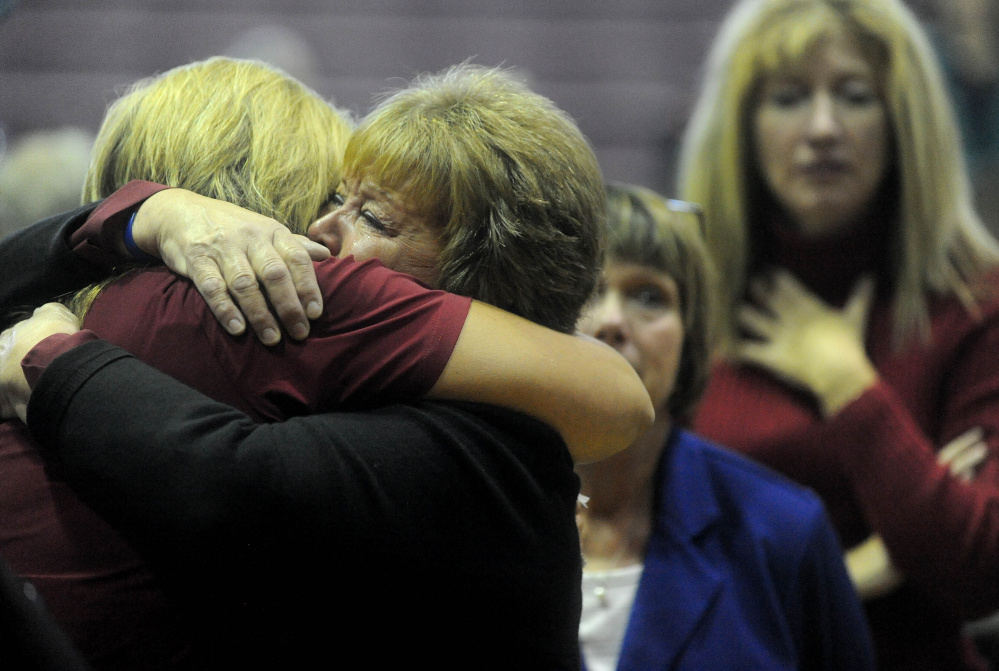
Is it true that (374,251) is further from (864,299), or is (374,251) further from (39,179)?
(864,299)

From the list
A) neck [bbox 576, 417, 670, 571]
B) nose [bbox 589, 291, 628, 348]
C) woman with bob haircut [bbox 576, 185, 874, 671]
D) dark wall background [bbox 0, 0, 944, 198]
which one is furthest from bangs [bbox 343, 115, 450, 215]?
dark wall background [bbox 0, 0, 944, 198]

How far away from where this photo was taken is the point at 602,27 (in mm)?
5598

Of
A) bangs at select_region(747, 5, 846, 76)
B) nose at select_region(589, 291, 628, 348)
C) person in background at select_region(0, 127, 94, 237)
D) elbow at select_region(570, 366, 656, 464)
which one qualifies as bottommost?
nose at select_region(589, 291, 628, 348)

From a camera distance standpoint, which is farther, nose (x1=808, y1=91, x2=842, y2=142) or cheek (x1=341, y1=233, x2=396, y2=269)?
nose (x1=808, y1=91, x2=842, y2=142)

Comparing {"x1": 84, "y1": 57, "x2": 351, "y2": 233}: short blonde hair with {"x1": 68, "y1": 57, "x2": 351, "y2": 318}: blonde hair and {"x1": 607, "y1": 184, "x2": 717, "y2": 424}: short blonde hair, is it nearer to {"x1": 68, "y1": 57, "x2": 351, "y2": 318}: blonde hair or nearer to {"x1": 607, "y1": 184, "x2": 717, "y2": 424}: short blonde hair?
{"x1": 68, "y1": 57, "x2": 351, "y2": 318}: blonde hair

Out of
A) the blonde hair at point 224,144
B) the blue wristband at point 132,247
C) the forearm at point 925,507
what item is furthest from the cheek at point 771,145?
the blue wristband at point 132,247

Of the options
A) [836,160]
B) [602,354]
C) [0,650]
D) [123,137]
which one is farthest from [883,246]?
[0,650]

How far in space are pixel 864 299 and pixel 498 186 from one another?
140 cm

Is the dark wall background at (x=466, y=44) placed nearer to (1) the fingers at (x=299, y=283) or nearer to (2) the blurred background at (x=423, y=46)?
(2) the blurred background at (x=423, y=46)

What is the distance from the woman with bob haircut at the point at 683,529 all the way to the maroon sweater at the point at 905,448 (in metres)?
0.24

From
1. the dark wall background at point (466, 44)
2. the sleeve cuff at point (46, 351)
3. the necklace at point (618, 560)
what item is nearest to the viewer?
the sleeve cuff at point (46, 351)

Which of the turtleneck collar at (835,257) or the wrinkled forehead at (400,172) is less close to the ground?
the wrinkled forehead at (400,172)

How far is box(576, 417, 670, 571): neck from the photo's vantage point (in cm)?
192

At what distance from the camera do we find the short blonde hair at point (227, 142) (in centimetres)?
122
